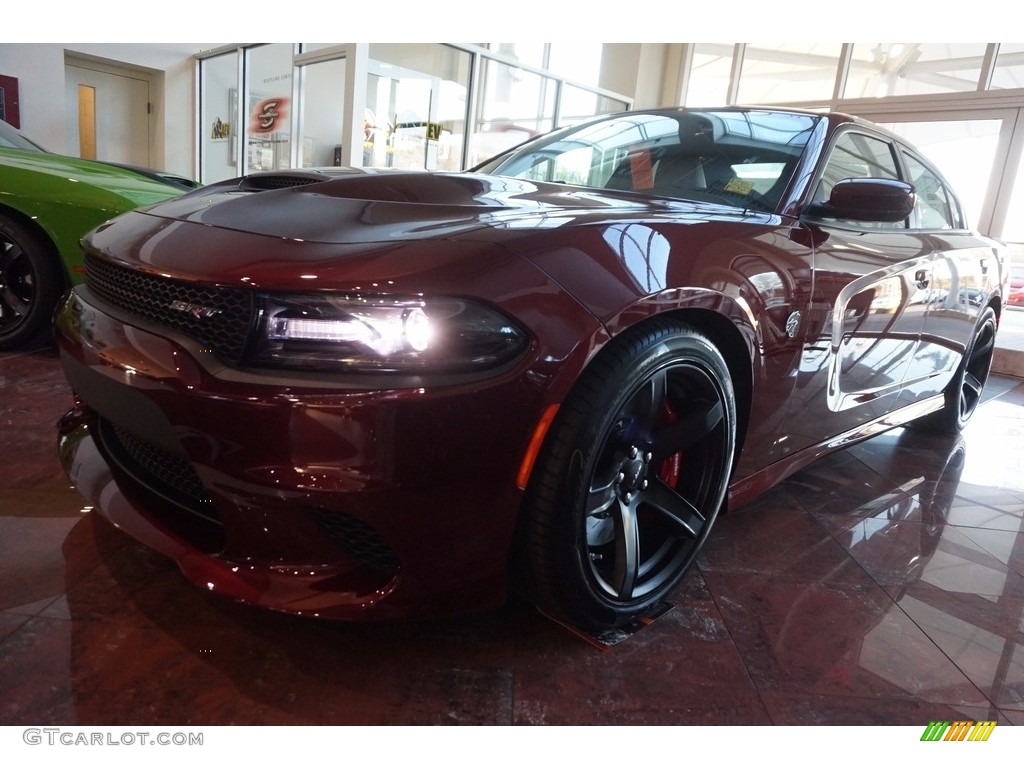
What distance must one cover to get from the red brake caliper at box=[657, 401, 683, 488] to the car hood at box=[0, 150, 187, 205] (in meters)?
2.81

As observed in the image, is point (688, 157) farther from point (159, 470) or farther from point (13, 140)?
point (13, 140)

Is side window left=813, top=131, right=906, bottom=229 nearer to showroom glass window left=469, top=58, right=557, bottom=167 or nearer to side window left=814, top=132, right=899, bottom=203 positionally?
side window left=814, top=132, right=899, bottom=203

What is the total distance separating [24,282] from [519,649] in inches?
119

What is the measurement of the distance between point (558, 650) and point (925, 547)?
54.7 inches

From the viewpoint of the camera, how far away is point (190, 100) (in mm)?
9281

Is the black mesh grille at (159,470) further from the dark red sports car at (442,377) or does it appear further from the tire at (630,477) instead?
the tire at (630,477)

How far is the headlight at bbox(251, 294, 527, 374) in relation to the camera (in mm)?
1113

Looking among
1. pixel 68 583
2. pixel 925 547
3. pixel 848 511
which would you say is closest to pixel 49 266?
pixel 68 583

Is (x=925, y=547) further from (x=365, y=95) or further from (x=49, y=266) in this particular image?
(x=365, y=95)

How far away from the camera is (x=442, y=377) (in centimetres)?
112

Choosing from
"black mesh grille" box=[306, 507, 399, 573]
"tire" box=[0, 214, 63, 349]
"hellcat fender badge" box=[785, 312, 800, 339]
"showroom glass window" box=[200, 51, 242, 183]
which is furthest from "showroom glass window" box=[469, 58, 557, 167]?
"black mesh grille" box=[306, 507, 399, 573]

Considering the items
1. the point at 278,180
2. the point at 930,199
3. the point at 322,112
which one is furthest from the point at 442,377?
the point at 322,112

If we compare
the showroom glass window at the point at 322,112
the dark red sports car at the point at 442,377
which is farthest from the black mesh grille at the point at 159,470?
the showroom glass window at the point at 322,112
